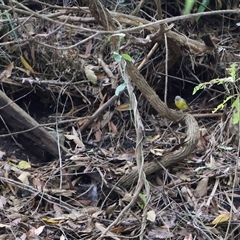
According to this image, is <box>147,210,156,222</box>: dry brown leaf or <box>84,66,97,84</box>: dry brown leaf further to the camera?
<box>84,66,97,84</box>: dry brown leaf

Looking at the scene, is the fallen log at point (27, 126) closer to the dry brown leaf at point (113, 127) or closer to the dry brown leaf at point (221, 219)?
the dry brown leaf at point (113, 127)

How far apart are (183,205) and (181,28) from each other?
1842 mm

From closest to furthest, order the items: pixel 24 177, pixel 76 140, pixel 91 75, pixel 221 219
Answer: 1. pixel 221 219
2. pixel 24 177
3. pixel 76 140
4. pixel 91 75

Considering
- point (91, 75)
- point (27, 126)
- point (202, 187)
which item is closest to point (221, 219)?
point (202, 187)

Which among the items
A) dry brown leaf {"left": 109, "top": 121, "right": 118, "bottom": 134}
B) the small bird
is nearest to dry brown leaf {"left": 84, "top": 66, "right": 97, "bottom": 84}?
dry brown leaf {"left": 109, "top": 121, "right": 118, "bottom": 134}

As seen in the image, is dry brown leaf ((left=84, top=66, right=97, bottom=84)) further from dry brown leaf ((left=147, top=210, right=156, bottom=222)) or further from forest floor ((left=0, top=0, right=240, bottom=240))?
dry brown leaf ((left=147, top=210, right=156, bottom=222))

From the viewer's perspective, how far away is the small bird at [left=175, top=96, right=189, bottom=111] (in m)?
3.66

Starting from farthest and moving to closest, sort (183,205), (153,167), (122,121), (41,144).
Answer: (122,121) < (41,144) < (153,167) < (183,205)

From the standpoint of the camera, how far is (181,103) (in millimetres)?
3674

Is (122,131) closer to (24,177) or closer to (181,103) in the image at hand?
(181,103)

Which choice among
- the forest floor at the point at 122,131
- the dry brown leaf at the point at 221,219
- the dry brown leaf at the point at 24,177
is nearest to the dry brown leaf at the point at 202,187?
the forest floor at the point at 122,131

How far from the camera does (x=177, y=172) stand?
10.1ft

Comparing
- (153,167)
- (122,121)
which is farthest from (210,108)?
(153,167)

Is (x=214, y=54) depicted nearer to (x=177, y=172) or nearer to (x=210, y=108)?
(x=210, y=108)
